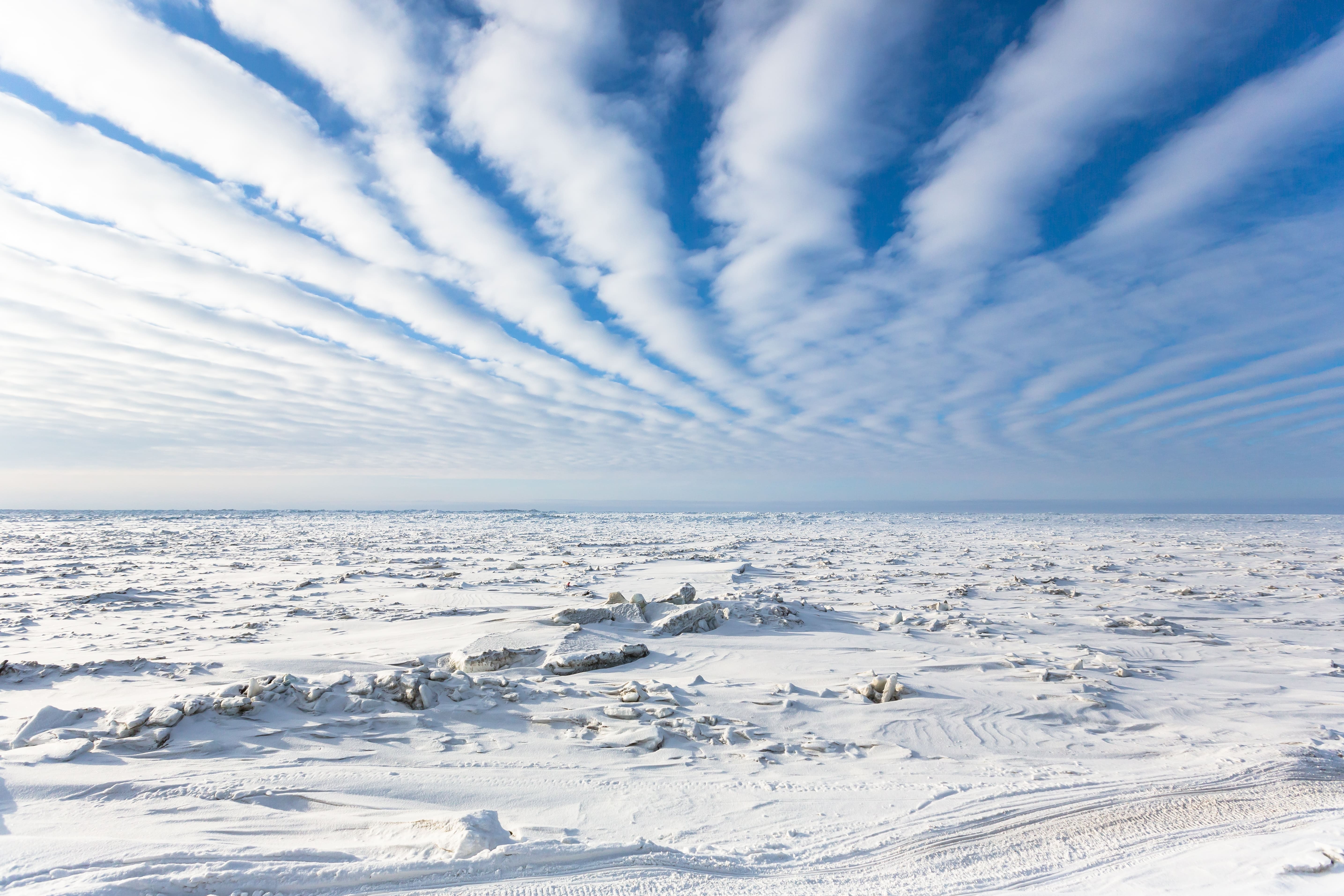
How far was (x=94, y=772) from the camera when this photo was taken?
12.5 ft

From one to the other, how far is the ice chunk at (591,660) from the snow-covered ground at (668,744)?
0.04 metres

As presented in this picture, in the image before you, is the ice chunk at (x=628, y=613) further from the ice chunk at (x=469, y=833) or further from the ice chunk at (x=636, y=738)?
the ice chunk at (x=469, y=833)

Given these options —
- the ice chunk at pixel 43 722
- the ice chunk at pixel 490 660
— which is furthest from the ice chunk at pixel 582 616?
the ice chunk at pixel 43 722

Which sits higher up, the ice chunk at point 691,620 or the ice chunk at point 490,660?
the ice chunk at point 691,620

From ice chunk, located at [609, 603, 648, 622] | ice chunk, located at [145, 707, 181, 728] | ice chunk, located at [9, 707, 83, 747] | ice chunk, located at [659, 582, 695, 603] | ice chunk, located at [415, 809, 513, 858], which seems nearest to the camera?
ice chunk, located at [415, 809, 513, 858]

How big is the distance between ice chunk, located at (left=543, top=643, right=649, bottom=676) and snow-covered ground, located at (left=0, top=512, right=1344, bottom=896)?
1.5 inches

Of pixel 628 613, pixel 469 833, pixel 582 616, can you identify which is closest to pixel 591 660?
pixel 582 616

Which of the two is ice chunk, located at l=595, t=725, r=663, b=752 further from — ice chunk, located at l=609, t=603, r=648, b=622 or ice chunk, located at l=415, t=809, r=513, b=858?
ice chunk, located at l=609, t=603, r=648, b=622

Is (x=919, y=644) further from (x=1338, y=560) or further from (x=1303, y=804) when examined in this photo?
(x=1338, y=560)

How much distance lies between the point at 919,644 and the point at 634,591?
660 centimetres

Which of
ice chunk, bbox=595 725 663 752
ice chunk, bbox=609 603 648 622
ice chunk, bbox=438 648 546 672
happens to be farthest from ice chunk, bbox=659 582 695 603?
ice chunk, bbox=595 725 663 752

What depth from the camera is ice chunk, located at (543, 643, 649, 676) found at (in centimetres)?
671

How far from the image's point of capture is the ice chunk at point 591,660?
671cm

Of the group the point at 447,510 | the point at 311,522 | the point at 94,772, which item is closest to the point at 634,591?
the point at 94,772
